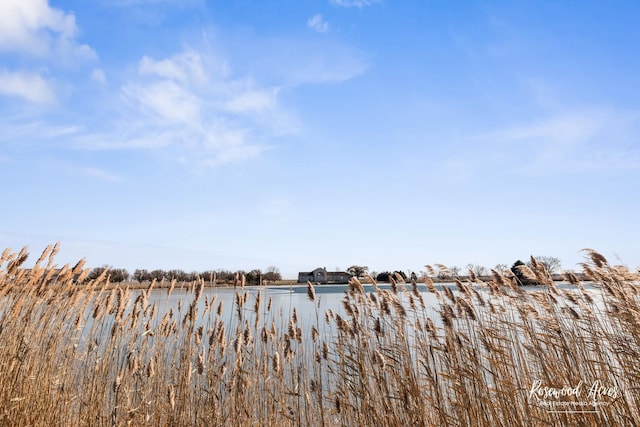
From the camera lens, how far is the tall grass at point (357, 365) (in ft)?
12.1

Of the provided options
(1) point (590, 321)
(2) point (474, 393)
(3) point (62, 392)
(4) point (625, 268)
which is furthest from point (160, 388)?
(4) point (625, 268)

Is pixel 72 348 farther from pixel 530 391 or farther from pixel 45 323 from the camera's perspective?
pixel 530 391

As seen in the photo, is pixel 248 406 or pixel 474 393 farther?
pixel 248 406

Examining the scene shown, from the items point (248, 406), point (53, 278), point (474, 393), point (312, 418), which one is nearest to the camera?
point (474, 393)

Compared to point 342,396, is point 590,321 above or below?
above

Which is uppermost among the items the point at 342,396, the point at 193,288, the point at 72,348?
the point at 193,288

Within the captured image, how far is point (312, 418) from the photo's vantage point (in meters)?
4.73

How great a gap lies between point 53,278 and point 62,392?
172 cm

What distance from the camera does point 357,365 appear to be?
168 inches

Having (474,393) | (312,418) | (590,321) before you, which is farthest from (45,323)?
(590,321)

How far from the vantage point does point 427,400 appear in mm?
4141

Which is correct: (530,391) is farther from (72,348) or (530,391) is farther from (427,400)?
(72,348)

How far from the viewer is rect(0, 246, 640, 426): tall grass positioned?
12.1ft

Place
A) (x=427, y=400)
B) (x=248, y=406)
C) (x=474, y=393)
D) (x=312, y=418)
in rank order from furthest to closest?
(x=312, y=418)
(x=248, y=406)
(x=427, y=400)
(x=474, y=393)
